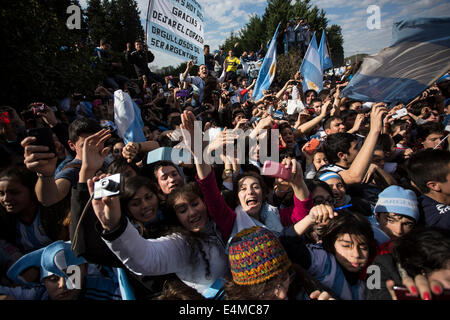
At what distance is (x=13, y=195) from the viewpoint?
5.33 feet

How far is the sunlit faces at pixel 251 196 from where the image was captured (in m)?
1.84

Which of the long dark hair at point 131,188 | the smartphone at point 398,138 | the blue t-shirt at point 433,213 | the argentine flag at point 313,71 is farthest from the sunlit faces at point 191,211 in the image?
the argentine flag at point 313,71

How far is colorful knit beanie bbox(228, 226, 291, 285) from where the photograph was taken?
1273 mm

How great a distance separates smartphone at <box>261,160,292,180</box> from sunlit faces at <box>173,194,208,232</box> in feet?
1.79

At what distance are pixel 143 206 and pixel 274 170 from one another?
0.98 meters

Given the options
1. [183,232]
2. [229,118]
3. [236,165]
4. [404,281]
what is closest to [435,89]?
[229,118]

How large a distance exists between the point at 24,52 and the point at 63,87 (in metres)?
0.66

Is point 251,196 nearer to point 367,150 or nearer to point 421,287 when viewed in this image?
point 421,287

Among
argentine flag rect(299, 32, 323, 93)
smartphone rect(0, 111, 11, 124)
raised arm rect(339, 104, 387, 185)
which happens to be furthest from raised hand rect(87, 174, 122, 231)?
argentine flag rect(299, 32, 323, 93)

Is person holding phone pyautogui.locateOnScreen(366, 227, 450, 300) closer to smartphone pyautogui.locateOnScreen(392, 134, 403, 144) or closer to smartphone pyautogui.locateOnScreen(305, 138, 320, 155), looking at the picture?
smartphone pyautogui.locateOnScreen(305, 138, 320, 155)

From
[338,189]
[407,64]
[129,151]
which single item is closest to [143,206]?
[129,151]

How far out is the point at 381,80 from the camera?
3.52 metres

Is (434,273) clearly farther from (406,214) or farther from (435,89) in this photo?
(435,89)

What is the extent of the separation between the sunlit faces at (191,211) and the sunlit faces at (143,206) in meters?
0.19
